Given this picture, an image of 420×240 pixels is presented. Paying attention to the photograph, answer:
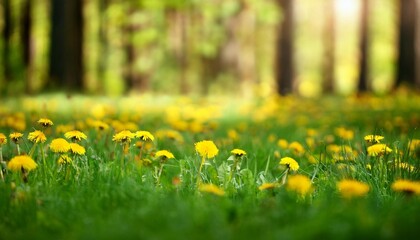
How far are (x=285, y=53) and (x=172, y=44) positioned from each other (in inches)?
219

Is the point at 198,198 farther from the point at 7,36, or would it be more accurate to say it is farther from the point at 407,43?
the point at 7,36

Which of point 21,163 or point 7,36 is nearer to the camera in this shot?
point 21,163

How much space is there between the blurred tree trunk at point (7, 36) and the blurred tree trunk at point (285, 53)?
12.2 meters

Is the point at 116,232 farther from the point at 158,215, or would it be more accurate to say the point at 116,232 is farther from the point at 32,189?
the point at 32,189

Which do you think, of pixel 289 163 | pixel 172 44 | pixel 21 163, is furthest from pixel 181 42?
pixel 21 163

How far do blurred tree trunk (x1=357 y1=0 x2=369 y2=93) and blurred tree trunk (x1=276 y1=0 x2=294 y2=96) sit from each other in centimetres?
261

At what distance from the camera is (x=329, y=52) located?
1781 centimetres

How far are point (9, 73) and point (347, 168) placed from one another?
22213mm

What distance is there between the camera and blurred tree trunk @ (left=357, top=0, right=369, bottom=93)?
15225mm

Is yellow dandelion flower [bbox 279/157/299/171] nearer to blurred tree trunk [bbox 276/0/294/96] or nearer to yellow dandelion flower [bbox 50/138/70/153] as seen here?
yellow dandelion flower [bbox 50/138/70/153]

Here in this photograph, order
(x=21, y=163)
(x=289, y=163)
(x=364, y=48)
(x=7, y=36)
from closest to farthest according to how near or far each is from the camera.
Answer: (x=21, y=163)
(x=289, y=163)
(x=364, y=48)
(x=7, y=36)

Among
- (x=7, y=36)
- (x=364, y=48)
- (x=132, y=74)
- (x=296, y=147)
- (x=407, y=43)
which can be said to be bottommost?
(x=132, y=74)

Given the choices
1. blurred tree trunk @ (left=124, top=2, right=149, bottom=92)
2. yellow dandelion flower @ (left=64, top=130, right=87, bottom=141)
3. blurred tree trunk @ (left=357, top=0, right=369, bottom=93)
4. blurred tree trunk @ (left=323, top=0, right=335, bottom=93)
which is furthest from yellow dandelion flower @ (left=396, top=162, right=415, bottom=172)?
blurred tree trunk @ (left=323, top=0, right=335, bottom=93)

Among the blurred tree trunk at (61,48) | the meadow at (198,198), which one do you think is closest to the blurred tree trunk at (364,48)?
the blurred tree trunk at (61,48)
